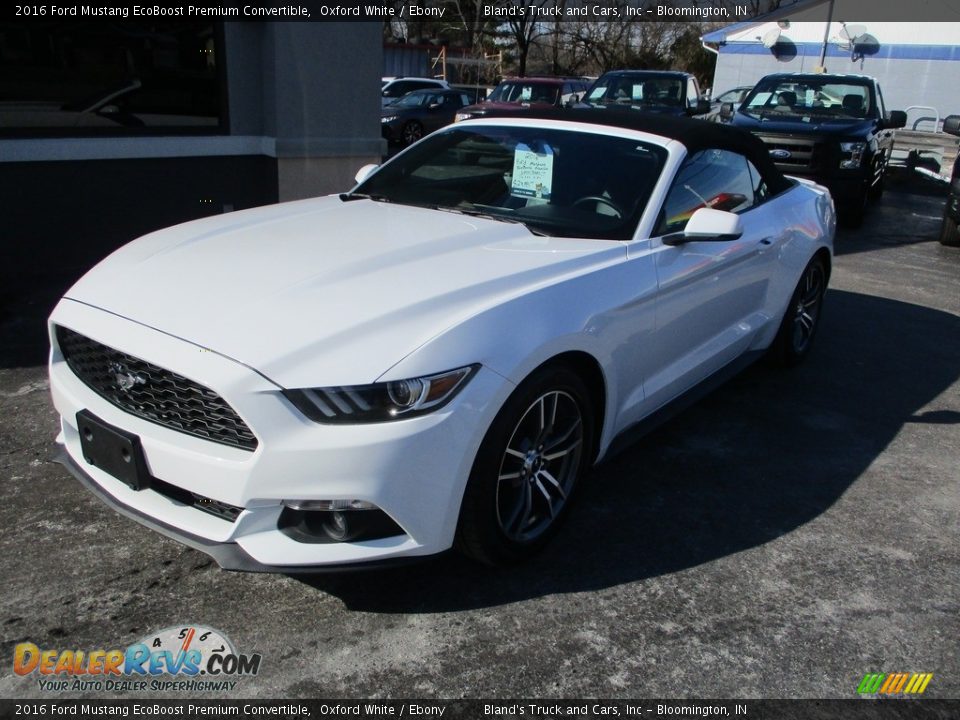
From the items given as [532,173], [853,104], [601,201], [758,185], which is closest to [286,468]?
[601,201]

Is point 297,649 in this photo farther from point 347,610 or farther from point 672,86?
point 672,86

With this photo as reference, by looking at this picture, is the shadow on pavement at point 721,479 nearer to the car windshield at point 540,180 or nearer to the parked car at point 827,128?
the car windshield at point 540,180

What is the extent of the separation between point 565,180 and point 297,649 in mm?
2342

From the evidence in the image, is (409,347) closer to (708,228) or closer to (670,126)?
(708,228)

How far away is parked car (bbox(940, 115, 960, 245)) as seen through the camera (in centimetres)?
972

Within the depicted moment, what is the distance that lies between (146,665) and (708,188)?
3.24 m

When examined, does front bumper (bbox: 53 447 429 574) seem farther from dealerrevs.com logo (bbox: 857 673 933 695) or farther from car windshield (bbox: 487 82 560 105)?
car windshield (bbox: 487 82 560 105)

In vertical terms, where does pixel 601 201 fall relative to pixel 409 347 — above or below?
above

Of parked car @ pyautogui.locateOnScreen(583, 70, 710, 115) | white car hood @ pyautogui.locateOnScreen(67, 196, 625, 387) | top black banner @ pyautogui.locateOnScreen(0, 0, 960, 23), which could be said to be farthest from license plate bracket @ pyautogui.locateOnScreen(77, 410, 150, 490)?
parked car @ pyautogui.locateOnScreen(583, 70, 710, 115)

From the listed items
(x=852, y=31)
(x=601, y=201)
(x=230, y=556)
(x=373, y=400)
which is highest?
(x=852, y=31)

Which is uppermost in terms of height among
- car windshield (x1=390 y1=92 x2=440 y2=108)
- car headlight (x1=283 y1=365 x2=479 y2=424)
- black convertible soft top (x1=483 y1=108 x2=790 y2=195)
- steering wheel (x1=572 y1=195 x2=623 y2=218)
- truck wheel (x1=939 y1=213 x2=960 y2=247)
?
black convertible soft top (x1=483 y1=108 x2=790 y2=195)

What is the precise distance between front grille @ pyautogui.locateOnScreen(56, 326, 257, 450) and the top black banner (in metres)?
5.29

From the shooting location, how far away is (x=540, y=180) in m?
4.01

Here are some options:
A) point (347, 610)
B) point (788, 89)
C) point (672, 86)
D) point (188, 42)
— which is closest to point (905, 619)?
point (347, 610)
